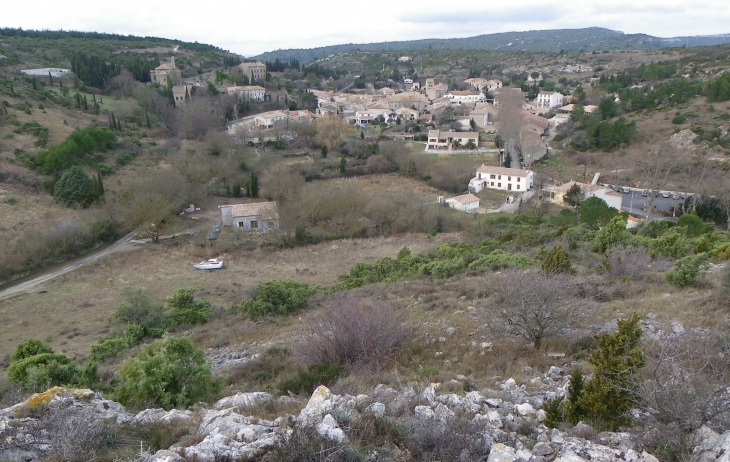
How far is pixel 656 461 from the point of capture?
390 centimetres

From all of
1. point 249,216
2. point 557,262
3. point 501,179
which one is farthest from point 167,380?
point 501,179

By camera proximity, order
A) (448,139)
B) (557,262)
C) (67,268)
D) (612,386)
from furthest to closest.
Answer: (448,139)
(67,268)
(557,262)
(612,386)

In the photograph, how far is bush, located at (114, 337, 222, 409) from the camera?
22.4 feet

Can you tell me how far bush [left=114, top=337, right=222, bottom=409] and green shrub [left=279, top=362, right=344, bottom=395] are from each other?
115cm

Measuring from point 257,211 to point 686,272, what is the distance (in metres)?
22.9

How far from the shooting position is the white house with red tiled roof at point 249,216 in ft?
92.5

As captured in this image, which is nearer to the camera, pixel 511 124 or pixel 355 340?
pixel 355 340

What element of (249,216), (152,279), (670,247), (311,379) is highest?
(311,379)

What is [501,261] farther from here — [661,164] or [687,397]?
[661,164]

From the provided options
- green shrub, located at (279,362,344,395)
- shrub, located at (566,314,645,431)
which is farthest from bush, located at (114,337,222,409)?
shrub, located at (566,314,645,431)

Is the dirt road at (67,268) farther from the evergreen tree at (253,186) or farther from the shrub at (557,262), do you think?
the shrub at (557,262)

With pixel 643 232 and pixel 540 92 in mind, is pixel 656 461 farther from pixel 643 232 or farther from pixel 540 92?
pixel 540 92

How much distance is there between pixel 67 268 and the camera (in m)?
23.2

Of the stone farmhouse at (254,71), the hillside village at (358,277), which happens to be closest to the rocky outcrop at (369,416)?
the hillside village at (358,277)
